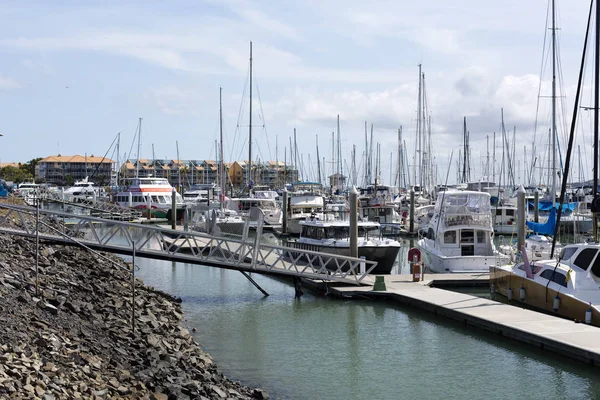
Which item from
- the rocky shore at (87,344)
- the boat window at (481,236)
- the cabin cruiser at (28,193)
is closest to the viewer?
the rocky shore at (87,344)

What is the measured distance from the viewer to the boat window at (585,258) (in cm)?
2589

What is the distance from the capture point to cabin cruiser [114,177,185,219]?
277 ft

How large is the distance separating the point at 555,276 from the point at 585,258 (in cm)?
124

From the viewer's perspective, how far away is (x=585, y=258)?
26094mm

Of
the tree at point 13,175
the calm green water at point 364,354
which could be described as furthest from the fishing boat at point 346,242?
the tree at point 13,175

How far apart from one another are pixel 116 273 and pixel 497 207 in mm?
41593

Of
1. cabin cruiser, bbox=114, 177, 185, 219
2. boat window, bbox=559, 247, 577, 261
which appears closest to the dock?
boat window, bbox=559, 247, 577, 261

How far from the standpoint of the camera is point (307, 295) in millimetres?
32406

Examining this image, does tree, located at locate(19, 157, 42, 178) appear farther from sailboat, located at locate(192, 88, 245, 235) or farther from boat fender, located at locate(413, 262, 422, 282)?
boat fender, located at locate(413, 262, 422, 282)

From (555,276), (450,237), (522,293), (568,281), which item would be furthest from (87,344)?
(450,237)

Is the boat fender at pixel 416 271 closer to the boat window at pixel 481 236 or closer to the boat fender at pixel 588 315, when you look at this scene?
the boat window at pixel 481 236

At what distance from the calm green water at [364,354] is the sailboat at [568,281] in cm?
301

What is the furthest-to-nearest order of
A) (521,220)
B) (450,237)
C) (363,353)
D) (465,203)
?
(521,220) < (465,203) < (450,237) < (363,353)

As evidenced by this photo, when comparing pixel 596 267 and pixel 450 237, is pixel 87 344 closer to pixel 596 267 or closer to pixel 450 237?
pixel 596 267
